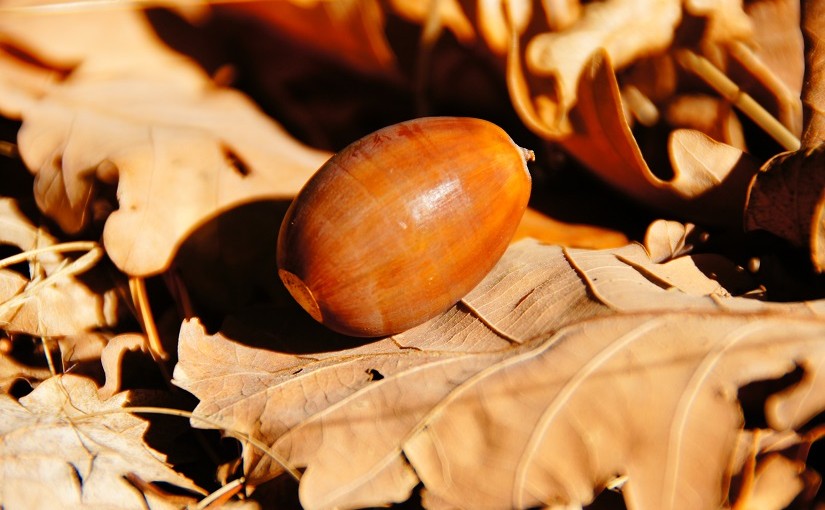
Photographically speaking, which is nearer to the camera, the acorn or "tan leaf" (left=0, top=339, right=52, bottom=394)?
the acorn

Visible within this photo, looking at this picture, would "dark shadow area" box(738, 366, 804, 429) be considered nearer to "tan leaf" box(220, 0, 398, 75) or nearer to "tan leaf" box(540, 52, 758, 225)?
"tan leaf" box(540, 52, 758, 225)

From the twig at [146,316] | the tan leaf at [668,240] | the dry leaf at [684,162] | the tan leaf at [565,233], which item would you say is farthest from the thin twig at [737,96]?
the twig at [146,316]

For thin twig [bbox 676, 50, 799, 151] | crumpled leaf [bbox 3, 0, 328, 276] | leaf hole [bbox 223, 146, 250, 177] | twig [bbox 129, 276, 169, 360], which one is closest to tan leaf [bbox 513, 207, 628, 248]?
thin twig [bbox 676, 50, 799, 151]

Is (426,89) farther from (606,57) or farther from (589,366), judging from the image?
(589,366)

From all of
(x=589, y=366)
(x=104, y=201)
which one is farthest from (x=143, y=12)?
(x=589, y=366)

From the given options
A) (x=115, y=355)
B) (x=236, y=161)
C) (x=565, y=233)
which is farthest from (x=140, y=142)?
(x=565, y=233)

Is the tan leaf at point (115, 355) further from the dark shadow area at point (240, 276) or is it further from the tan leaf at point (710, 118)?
the tan leaf at point (710, 118)
